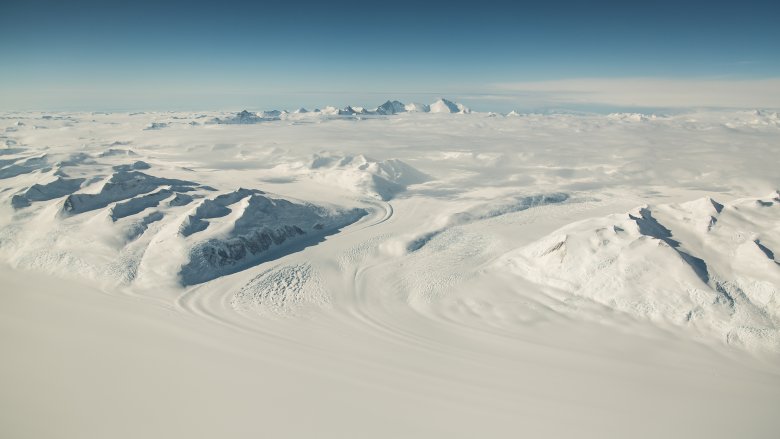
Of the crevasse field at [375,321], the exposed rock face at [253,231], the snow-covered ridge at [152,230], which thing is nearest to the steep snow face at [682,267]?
the crevasse field at [375,321]

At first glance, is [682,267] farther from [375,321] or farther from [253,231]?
[253,231]

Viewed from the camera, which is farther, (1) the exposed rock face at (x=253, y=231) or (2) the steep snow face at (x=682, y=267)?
(1) the exposed rock face at (x=253, y=231)

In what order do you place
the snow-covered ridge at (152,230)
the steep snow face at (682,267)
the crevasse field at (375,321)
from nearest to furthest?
1. the crevasse field at (375,321)
2. the steep snow face at (682,267)
3. the snow-covered ridge at (152,230)

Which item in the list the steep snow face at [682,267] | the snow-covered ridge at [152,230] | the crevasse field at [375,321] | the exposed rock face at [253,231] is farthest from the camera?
the exposed rock face at [253,231]

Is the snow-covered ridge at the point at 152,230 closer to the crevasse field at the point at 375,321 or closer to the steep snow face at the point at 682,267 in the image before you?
the crevasse field at the point at 375,321

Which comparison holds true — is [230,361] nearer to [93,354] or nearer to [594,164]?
[93,354]

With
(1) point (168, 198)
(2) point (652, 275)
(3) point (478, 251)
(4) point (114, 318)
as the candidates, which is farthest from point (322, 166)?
(2) point (652, 275)

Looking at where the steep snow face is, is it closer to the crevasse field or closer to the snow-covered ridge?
the crevasse field
